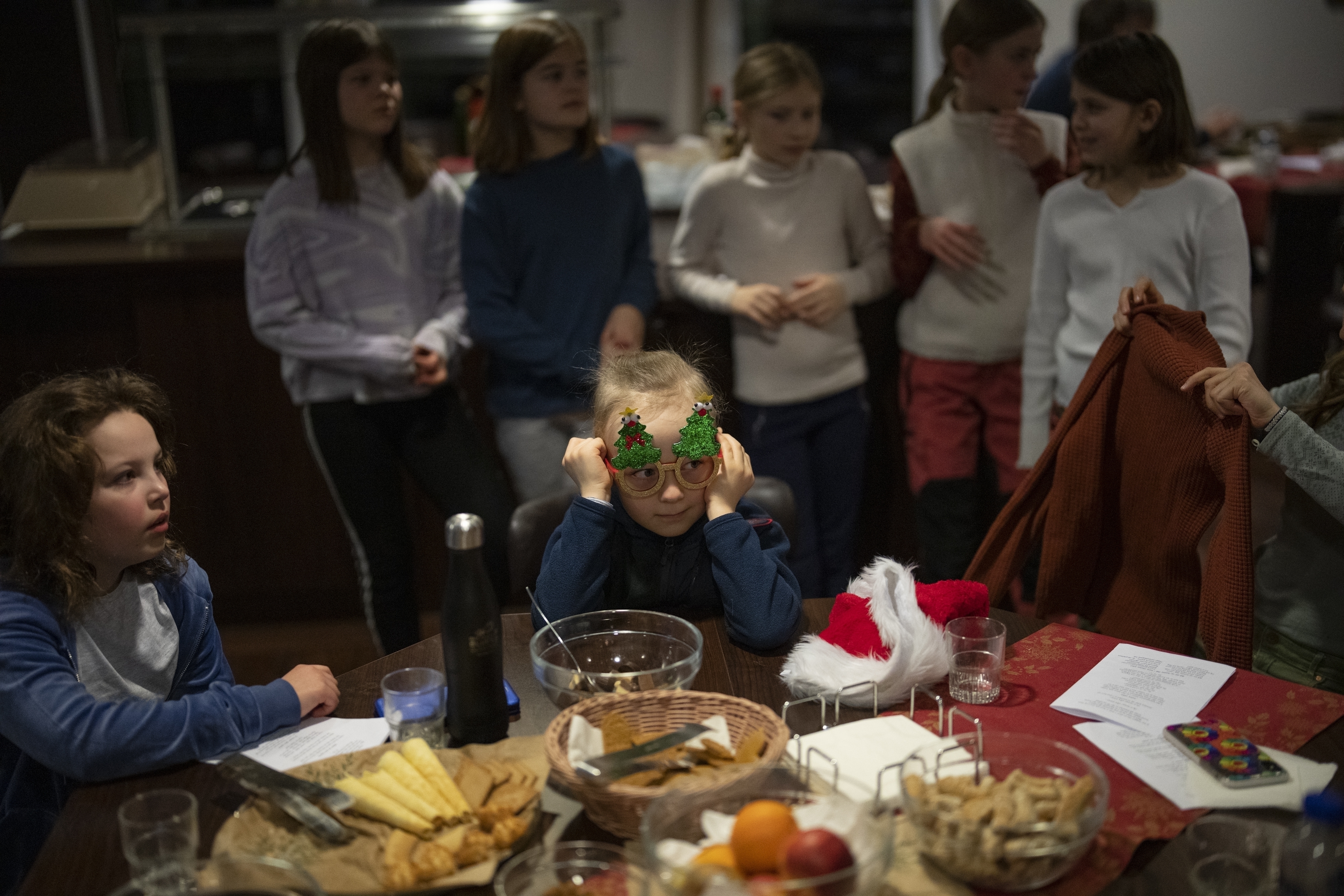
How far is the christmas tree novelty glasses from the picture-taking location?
5.93 ft

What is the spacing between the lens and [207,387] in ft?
Answer: 11.6

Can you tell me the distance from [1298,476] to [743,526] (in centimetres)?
90

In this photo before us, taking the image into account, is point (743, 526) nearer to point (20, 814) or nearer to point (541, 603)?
point (541, 603)

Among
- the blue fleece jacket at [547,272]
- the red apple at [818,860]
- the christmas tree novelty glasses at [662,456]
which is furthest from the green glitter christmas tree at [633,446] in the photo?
the blue fleece jacket at [547,272]

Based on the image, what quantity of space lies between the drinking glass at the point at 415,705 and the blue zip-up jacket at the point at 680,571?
1.24 feet

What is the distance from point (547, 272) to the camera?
9.84 feet

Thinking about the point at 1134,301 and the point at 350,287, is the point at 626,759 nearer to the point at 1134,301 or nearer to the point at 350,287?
the point at 1134,301

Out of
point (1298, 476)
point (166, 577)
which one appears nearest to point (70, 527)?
point (166, 577)

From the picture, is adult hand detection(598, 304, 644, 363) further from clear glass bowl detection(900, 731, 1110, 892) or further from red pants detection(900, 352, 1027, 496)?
clear glass bowl detection(900, 731, 1110, 892)

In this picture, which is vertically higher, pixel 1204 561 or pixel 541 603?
pixel 541 603

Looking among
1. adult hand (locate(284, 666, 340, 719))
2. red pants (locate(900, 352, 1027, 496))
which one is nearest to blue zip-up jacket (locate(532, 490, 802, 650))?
adult hand (locate(284, 666, 340, 719))

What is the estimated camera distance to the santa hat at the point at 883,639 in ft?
5.13

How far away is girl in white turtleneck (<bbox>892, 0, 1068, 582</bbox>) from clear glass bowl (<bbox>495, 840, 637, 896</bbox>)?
2.11 m

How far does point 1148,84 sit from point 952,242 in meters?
0.64
